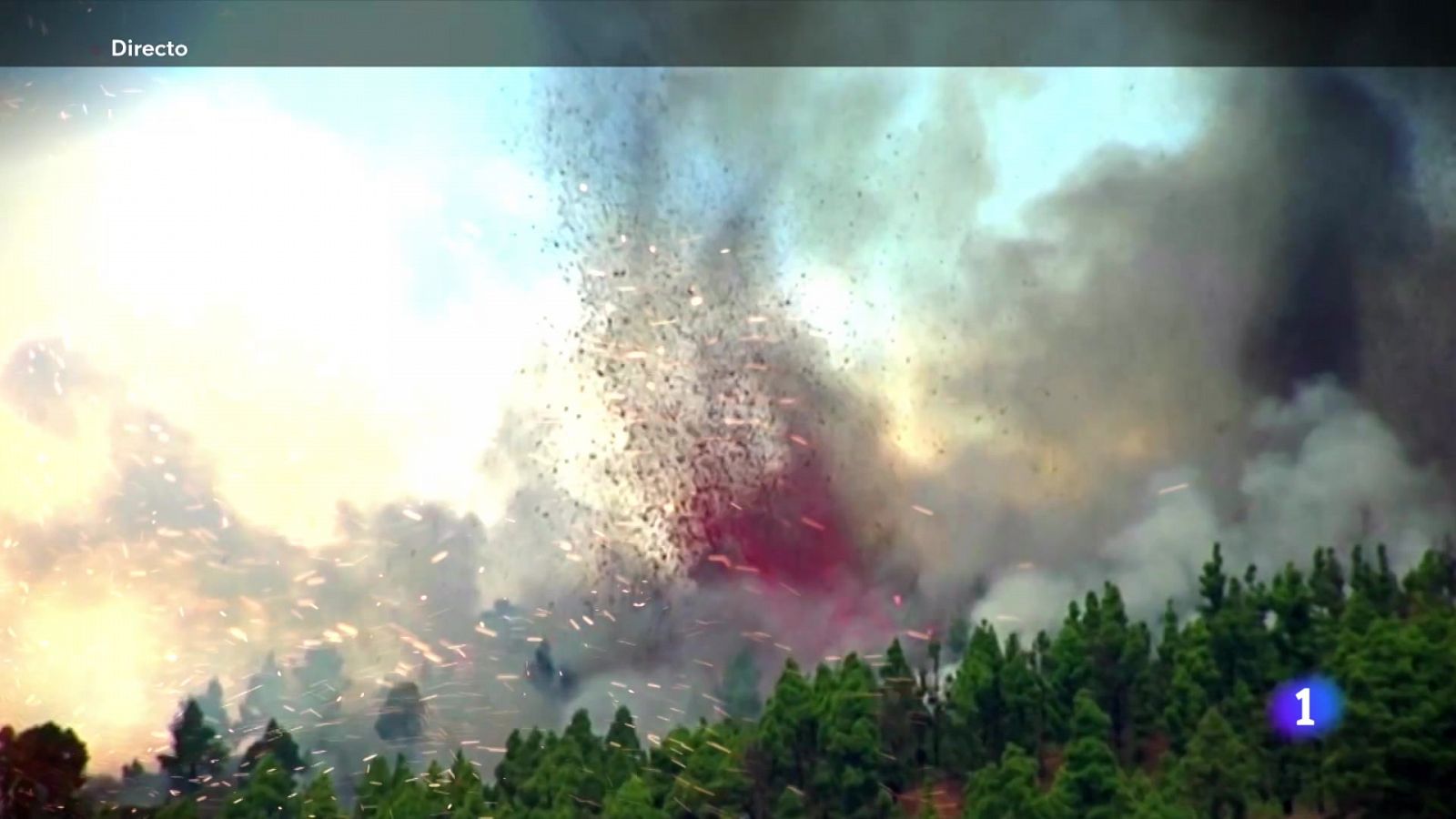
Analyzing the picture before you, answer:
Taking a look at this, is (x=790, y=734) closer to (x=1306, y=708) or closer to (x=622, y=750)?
(x=622, y=750)

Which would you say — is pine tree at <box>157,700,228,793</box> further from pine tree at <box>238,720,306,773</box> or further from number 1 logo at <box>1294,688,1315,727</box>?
number 1 logo at <box>1294,688,1315,727</box>

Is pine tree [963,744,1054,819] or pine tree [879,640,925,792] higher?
Answer: pine tree [879,640,925,792]

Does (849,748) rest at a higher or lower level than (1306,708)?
lower

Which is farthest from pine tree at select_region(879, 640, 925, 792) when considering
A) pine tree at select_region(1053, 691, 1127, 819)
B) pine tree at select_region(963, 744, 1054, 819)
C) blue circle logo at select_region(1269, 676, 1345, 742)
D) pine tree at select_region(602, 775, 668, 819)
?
blue circle logo at select_region(1269, 676, 1345, 742)

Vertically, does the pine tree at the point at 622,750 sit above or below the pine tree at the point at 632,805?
above

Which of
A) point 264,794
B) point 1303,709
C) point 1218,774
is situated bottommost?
point 264,794

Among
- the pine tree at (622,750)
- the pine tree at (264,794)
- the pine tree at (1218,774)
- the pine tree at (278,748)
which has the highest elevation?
the pine tree at (1218,774)

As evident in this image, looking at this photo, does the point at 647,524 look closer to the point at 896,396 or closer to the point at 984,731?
the point at 896,396

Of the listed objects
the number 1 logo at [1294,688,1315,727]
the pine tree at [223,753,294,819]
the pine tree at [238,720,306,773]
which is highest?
the number 1 logo at [1294,688,1315,727]

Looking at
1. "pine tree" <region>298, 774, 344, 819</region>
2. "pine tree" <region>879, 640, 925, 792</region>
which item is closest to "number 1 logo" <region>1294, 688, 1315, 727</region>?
"pine tree" <region>879, 640, 925, 792</region>

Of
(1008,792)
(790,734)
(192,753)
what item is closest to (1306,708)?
(1008,792)

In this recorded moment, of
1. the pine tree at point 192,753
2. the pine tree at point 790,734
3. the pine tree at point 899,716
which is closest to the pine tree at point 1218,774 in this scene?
the pine tree at point 899,716

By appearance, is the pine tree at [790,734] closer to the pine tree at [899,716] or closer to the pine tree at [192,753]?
the pine tree at [899,716]

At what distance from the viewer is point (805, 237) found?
11.1ft
